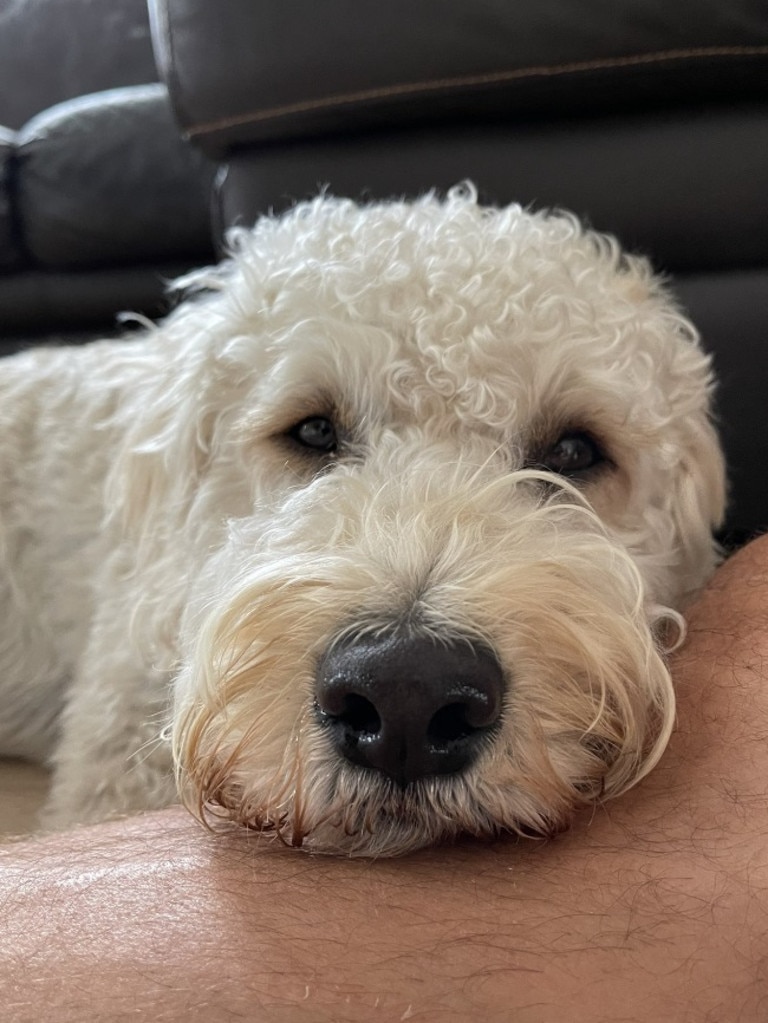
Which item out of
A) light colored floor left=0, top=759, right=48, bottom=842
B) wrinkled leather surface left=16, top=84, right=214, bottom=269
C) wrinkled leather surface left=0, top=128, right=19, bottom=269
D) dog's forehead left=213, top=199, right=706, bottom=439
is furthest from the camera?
wrinkled leather surface left=0, top=128, right=19, bottom=269

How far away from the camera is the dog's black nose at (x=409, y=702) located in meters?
1.02

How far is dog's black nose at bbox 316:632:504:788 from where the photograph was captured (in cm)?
102

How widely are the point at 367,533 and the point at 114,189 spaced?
2676 mm

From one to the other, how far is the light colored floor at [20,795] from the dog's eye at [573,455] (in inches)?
Result: 47.4

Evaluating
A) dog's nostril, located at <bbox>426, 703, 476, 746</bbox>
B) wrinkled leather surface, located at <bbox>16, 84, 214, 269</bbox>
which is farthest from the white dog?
wrinkled leather surface, located at <bbox>16, 84, 214, 269</bbox>

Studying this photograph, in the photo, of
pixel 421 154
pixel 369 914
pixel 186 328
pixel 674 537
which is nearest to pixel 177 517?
pixel 186 328

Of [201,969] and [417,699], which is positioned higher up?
[417,699]

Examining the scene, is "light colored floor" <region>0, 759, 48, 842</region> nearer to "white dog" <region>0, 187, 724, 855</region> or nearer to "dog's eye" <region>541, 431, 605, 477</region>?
"white dog" <region>0, 187, 724, 855</region>

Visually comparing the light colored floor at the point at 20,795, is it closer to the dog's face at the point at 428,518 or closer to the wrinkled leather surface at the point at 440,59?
the dog's face at the point at 428,518

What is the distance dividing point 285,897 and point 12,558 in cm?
158

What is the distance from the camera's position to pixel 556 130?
246cm

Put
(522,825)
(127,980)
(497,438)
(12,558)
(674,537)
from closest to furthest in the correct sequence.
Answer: (127,980) < (522,825) < (497,438) < (674,537) < (12,558)

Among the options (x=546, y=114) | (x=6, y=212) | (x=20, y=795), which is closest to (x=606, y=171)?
(x=546, y=114)

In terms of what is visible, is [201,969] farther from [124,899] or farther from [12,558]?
[12,558]
